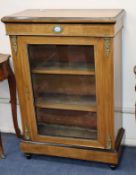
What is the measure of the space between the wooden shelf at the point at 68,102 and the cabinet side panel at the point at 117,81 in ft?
0.45

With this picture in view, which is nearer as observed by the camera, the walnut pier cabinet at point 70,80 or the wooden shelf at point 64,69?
the walnut pier cabinet at point 70,80

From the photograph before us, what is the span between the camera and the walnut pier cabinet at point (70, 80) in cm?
161

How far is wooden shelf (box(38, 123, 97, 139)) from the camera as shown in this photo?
1.87 m

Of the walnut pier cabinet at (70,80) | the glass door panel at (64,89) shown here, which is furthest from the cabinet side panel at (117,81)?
the glass door panel at (64,89)

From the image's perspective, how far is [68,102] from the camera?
74.2 inches

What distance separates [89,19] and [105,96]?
0.43m

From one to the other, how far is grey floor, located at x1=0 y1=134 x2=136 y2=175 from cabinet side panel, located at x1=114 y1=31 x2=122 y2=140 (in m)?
0.21

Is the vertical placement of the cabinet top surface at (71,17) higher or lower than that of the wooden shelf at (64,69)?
higher

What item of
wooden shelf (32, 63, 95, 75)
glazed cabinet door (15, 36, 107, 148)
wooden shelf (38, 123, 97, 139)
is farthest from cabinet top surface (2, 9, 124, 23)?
wooden shelf (38, 123, 97, 139)

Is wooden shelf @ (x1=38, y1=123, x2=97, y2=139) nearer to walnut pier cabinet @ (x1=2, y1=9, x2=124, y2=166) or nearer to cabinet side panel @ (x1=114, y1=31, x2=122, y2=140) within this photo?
walnut pier cabinet @ (x1=2, y1=9, x2=124, y2=166)

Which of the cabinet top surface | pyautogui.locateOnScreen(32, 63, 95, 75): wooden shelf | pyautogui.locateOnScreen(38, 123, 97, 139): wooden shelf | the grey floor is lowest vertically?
the grey floor

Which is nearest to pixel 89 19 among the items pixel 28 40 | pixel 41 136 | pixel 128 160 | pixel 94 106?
pixel 28 40

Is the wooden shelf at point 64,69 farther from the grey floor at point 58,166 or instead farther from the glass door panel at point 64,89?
the grey floor at point 58,166

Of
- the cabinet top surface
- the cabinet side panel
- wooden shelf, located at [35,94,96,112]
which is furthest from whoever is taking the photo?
wooden shelf, located at [35,94,96,112]
